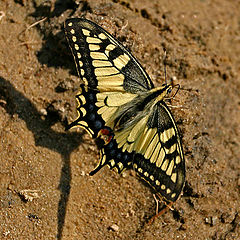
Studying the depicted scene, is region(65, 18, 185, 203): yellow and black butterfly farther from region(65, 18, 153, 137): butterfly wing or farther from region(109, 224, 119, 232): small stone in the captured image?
region(109, 224, 119, 232): small stone

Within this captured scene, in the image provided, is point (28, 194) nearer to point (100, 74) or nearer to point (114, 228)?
point (114, 228)

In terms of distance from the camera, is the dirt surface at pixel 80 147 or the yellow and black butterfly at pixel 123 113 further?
the dirt surface at pixel 80 147

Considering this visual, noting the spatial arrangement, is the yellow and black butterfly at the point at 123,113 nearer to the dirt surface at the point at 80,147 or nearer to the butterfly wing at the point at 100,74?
the butterfly wing at the point at 100,74

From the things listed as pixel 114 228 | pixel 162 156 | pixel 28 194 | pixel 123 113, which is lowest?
pixel 114 228

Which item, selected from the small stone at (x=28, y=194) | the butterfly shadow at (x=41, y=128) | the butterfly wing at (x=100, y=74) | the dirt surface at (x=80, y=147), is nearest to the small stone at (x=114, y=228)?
the dirt surface at (x=80, y=147)

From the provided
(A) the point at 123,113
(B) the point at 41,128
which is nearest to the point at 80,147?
(B) the point at 41,128

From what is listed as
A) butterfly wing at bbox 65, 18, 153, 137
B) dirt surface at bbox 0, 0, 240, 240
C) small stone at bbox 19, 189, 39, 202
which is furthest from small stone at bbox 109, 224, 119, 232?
butterfly wing at bbox 65, 18, 153, 137
